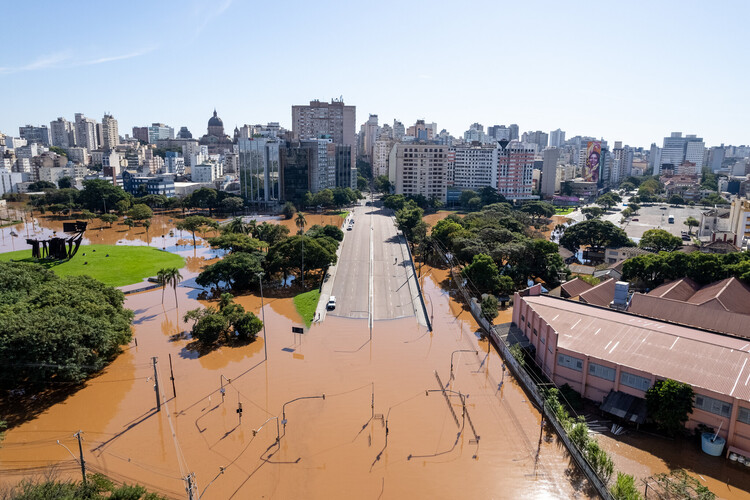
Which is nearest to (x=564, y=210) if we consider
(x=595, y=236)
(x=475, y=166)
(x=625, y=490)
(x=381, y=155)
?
(x=475, y=166)

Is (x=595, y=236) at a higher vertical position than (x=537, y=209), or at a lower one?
lower

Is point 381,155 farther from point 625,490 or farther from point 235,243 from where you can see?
point 625,490

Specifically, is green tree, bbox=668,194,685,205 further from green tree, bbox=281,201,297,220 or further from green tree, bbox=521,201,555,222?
green tree, bbox=281,201,297,220

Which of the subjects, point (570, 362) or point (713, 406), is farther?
point (570, 362)

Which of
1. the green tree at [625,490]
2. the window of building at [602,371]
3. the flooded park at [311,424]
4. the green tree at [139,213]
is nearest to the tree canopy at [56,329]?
the flooded park at [311,424]

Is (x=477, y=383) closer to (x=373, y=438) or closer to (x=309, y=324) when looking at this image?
(x=373, y=438)

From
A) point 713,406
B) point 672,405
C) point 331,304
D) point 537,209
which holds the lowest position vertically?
point 331,304

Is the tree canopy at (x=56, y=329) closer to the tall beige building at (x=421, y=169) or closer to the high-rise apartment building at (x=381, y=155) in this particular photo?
the tall beige building at (x=421, y=169)
